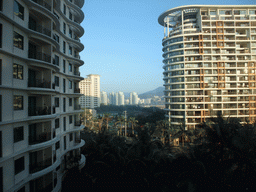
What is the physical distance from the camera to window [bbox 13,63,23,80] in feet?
34.1

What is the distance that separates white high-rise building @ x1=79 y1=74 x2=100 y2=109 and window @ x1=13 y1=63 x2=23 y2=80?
4990 inches

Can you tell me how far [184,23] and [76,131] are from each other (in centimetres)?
4922

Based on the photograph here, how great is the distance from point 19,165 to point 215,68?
49.7 meters

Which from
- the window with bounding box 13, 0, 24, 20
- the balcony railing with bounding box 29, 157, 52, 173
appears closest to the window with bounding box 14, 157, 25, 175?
the balcony railing with bounding box 29, 157, 52, 173

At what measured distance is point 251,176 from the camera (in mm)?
14609

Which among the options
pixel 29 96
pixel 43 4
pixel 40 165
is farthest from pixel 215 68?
pixel 40 165

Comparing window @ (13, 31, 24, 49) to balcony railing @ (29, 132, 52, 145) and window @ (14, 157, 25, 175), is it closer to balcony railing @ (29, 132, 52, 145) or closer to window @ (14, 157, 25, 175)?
balcony railing @ (29, 132, 52, 145)

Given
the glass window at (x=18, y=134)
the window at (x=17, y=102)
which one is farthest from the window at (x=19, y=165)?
the window at (x=17, y=102)

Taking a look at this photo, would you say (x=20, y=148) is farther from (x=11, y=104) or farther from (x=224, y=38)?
(x=224, y=38)

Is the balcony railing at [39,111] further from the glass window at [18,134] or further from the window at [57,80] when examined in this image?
the window at [57,80]

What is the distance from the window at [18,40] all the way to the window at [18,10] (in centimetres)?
134

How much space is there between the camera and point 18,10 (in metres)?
10.8

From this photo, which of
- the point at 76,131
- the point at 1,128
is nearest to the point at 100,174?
the point at 76,131

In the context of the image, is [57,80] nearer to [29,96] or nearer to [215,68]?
[29,96]
